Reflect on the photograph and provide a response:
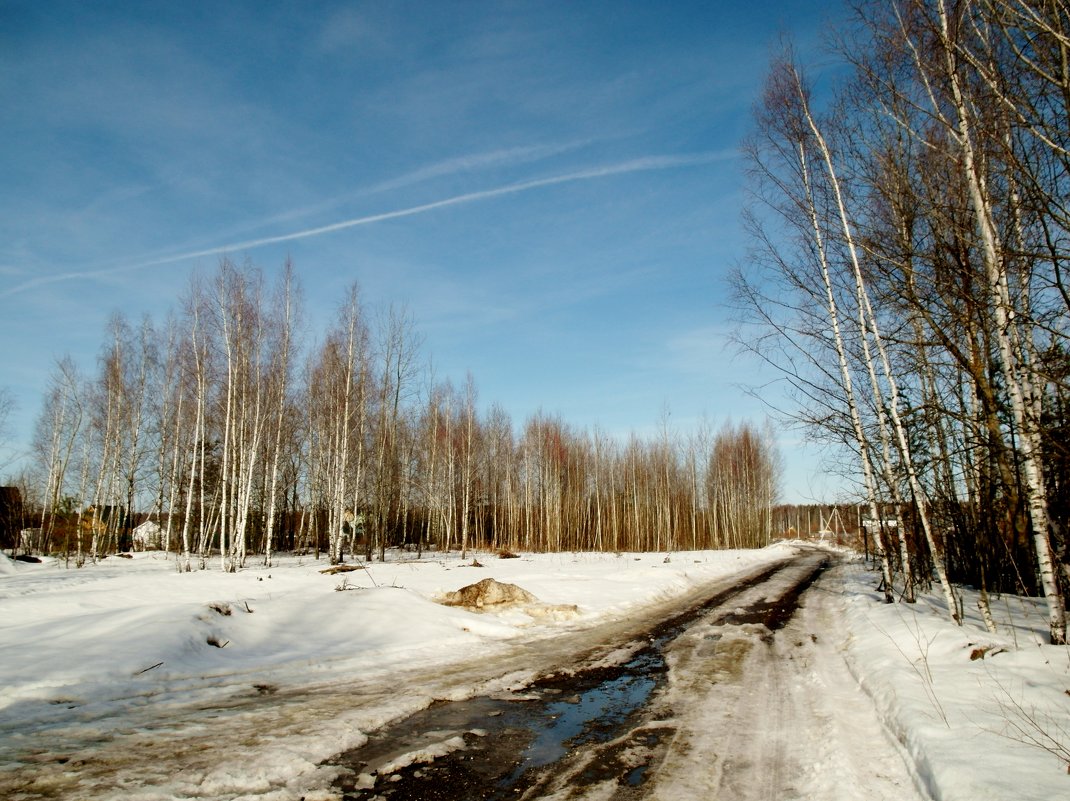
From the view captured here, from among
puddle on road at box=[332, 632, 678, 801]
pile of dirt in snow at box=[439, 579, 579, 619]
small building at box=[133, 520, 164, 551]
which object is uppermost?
puddle on road at box=[332, 632, 678, 801]

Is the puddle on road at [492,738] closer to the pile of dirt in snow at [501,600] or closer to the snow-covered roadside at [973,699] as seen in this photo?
the snow-covered roadside at [973,699]

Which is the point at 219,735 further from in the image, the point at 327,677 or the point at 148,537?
the point at 148,537

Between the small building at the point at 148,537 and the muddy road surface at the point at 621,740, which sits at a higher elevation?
the muddy road surface at the point at 621,740

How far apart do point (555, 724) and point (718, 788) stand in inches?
62.3

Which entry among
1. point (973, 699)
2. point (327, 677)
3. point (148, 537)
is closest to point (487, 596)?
point (327, 677)

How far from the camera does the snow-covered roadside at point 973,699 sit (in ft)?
11.4

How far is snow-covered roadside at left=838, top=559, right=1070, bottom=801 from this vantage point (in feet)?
11.4

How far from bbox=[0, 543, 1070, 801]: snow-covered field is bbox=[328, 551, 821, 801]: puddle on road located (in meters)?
0.27

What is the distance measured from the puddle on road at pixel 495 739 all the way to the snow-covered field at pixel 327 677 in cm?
27

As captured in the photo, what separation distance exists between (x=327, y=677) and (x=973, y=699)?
6.31 m

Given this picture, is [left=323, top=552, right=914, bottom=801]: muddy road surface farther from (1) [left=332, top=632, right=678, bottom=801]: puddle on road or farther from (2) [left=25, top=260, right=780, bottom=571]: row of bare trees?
(2) [left=25, top=260, right=780, bottom=571]: row of bare trees

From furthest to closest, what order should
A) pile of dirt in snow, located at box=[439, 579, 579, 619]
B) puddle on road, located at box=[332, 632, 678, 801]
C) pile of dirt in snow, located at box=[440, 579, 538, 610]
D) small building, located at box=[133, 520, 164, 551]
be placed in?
1. small building, located at box=[133, 520, 164, 551]
2. pile of dirt in snow, located at box=[440, 579, 538, 610]
3. pile of dirt in snow, located at box=[439, 579, 579, 619]
4. puddle on road, located at box=[332, 632, 678, 801]

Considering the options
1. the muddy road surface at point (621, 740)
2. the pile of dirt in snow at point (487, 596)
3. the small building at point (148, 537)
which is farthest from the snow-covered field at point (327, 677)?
the small building at point (148, 537)

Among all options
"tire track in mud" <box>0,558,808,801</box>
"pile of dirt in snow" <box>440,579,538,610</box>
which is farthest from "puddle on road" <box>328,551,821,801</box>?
"pile of dirt in snow" <box>440,579,538,610</box>
